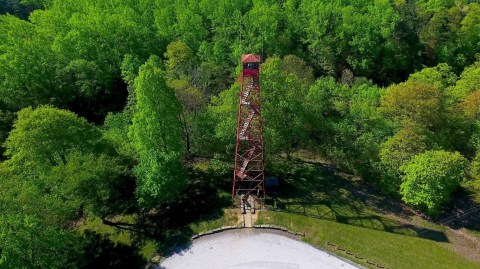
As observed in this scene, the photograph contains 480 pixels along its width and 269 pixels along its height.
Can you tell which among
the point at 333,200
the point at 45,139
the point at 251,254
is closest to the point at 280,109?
the point at 333,200

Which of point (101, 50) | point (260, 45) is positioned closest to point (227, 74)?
point (260, 45)

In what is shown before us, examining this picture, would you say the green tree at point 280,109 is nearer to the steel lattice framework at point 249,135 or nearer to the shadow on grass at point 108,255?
the steel lattice framework at point 249,135

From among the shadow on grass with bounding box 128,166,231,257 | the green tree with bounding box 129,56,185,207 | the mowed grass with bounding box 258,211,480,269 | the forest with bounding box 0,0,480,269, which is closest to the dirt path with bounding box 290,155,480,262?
the forest with bounding box 0,0,480,269

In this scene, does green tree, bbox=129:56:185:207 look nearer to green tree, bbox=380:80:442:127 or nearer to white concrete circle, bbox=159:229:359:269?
white concrete circle, bbox=159:229:359:269

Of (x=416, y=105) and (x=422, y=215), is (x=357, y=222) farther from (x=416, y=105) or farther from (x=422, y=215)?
(x=416, y=105)

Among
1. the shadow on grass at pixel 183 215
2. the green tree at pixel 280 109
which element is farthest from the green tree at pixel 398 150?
the shadow on grass at pixel 183 215

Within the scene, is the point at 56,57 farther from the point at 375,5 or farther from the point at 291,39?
the point at 375,5
